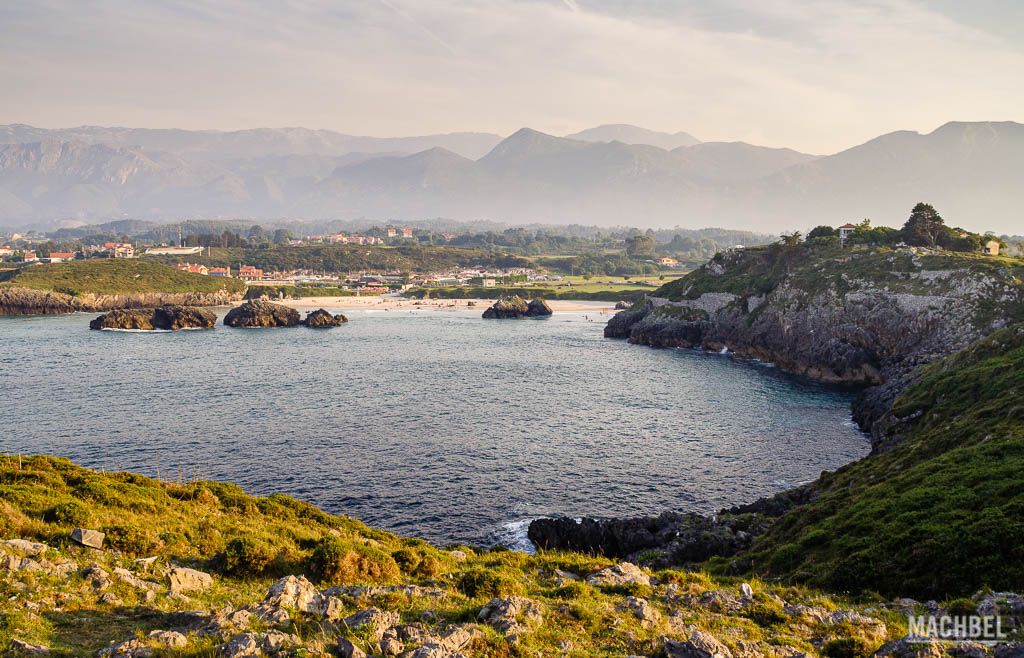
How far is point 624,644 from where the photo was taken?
54.7 feet

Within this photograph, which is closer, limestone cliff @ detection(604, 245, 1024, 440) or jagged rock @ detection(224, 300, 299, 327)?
limestone cliff @ detection(604, 245, 1024, 440)

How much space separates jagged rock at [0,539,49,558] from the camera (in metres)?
19.3

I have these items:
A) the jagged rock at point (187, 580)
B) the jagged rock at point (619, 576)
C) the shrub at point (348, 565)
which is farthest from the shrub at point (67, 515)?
the jagged rock at point (619, 576)

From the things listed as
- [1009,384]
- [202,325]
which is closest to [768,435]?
[1009,384]

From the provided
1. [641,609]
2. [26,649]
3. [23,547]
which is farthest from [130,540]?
[641,609]

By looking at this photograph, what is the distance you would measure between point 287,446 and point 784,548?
40992mm

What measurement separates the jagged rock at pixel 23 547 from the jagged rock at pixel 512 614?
13.7 metres

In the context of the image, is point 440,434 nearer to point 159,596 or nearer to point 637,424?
point 637,424

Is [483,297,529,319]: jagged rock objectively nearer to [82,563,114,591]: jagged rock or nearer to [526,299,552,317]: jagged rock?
[526,299,552,317]: jagged rock

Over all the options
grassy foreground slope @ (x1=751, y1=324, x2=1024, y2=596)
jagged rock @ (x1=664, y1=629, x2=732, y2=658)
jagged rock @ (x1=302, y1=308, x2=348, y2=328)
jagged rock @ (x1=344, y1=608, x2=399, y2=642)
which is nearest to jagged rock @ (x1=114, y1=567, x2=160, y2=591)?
jagged rock @ (x1=344, y1=608, x2=399, y2=642)

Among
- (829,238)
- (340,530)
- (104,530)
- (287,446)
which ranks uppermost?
(829,238)

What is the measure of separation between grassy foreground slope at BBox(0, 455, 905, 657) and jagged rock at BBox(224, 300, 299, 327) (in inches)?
4743

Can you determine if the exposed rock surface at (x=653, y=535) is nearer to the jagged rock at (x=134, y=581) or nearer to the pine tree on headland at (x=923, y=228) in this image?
the jagged rock at (x=134, y=581)

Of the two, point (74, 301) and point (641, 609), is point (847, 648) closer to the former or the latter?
point (641, 609)
